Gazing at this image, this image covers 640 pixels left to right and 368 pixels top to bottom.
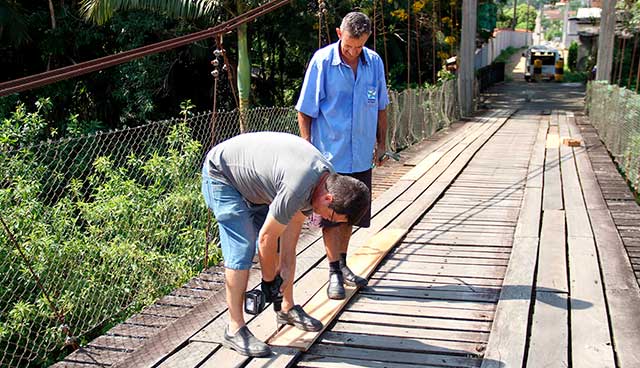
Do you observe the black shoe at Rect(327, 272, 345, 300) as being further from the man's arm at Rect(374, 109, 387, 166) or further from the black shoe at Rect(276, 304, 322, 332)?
the man's arm at Rect(374, 109, 387, 166)

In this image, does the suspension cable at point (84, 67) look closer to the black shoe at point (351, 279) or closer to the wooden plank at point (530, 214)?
the black shoe at point (351, 279)

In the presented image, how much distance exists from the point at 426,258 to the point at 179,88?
422 inches

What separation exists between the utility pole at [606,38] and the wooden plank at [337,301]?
10.3 metres

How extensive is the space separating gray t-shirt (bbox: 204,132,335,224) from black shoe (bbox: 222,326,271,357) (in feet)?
1.64

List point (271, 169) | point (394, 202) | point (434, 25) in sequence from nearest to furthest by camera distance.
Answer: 1. point (271, 169)
2. point (394, 202)
3. point (434, 25)

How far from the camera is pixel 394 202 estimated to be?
4.91 metres

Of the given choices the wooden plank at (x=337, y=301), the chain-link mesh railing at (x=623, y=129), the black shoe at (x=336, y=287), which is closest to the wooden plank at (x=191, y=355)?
the wooden plank at (x=337, y=301)

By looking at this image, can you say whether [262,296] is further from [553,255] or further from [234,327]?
[553,255]

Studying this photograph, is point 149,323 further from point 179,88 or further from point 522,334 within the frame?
point 179,88

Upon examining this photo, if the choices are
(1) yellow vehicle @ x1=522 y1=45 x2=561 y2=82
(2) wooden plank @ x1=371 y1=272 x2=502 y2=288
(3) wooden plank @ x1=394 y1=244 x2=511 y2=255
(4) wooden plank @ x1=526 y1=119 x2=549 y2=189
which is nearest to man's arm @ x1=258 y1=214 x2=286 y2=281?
(2) wooden plank @ x1=371 y1=272 x2=502 y2=288

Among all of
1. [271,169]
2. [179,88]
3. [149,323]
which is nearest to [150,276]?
[149,323]

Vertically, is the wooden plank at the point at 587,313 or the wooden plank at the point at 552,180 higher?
the wooden plank at the point at 587,313

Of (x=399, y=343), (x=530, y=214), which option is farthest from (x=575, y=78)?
(x=399, y=343)

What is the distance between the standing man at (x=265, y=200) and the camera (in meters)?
2.10
